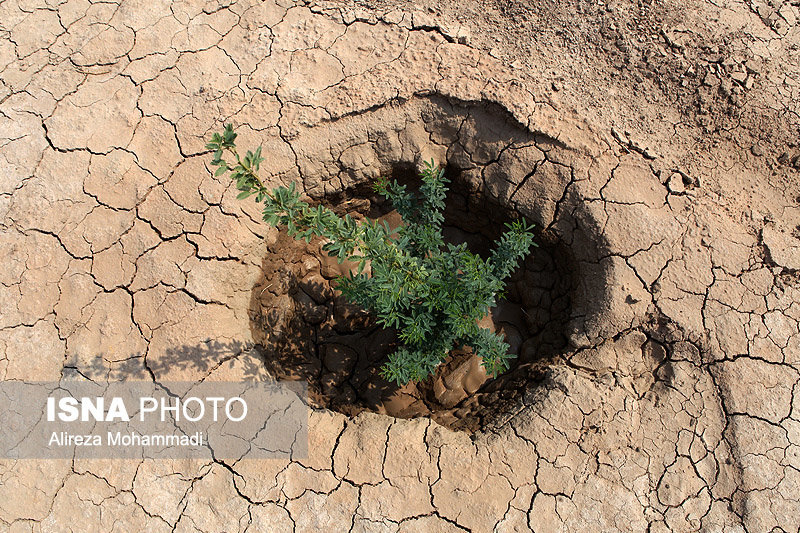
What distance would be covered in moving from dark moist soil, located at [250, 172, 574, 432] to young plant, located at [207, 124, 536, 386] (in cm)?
40

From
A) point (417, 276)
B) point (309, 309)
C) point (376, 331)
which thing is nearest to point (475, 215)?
point (376, 331)

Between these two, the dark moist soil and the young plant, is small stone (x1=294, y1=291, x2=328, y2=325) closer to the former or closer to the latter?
the dark moist soil

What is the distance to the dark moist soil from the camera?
3.42 metres

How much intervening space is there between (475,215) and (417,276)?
1.21m


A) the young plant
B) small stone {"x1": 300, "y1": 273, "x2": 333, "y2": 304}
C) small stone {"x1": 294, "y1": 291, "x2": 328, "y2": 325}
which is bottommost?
small stone {"x1": 294, "y1": 291, "x2": 328, "y2": 325}

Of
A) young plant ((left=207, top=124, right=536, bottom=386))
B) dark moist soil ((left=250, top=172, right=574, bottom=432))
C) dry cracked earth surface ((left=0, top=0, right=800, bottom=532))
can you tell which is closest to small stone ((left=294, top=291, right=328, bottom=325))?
dark moist soil ((left=250, top=172, right=574, bottom=432))

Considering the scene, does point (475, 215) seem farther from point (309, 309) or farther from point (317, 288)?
point (309, 309)

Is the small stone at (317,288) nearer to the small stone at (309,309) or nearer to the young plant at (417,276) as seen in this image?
the small stone at (309,309)

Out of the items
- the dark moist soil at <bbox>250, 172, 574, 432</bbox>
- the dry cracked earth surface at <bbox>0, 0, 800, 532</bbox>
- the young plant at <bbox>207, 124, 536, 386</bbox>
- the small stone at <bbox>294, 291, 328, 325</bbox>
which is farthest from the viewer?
the small stone at <bbox>294, 291, 328, 325</bbox>

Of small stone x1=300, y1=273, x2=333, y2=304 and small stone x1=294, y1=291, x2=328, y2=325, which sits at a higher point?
small stone x1=300, y1=273, x2=333, y2=304

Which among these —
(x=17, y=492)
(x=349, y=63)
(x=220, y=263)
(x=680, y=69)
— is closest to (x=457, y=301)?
(x=220, y=263)

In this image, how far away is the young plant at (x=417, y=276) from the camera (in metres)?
2.41

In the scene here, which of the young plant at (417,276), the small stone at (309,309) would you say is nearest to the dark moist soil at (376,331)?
the small stone at (309,309)

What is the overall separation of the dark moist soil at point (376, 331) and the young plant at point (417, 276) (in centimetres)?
40
